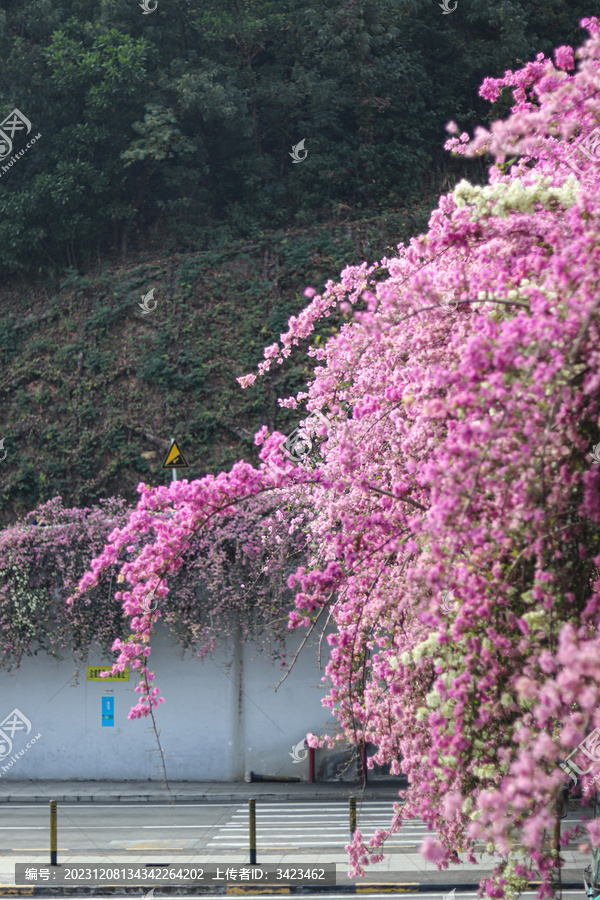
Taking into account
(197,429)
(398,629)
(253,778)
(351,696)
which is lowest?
(253,778)

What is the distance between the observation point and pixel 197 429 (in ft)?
80.7

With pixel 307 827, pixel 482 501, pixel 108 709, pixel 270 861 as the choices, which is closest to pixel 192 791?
pixel 108 709

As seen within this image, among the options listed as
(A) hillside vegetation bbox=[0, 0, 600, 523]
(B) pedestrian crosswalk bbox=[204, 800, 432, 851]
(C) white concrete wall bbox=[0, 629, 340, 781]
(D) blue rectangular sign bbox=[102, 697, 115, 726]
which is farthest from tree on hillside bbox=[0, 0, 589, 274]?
(B) pedestrian crosswalk bbox=[204, 800, 432, 851]

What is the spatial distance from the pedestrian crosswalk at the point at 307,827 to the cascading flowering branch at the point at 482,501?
7.77m

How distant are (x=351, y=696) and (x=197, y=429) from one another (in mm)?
19281

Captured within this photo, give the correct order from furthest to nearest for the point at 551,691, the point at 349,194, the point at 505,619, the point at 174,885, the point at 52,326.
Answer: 1. the point at 349,194
2. the point at 52,326
3. the point at 174,885
4. the point at 505,619
5. the point at 551,691

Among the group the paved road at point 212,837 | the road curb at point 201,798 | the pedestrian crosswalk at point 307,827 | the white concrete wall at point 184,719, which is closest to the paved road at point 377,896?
the paved road at point 212,837

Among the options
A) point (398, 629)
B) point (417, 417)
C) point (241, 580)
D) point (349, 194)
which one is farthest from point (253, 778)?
point (349, 194)

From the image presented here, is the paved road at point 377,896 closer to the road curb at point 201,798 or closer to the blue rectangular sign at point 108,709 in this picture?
the road curb at point 201,798

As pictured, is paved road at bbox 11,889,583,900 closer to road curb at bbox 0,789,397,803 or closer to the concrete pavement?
the concrete pavement

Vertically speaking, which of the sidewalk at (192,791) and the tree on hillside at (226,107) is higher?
the tree on hillside at (226,107)

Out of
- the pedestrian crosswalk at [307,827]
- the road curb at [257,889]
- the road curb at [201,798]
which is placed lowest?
the road curb at [201,798]

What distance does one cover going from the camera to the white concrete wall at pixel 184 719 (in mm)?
17969

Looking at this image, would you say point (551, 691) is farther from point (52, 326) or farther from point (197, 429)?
point (52, 326)
